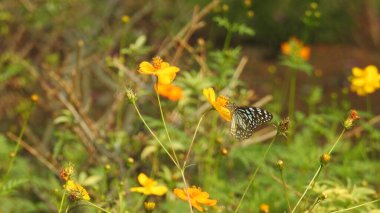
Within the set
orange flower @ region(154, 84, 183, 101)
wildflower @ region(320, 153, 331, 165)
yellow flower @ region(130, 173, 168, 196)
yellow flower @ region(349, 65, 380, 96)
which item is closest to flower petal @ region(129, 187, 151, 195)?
yellow flower @ region(130, 173, 168, 196)

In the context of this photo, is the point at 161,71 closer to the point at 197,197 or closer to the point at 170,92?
the point at 197,197

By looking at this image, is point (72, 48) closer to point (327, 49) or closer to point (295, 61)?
point (295, 61)

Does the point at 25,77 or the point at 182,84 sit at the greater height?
the point at 182,84

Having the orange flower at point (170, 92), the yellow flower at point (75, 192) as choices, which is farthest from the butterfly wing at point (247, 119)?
the orange flower at point (170, 92)

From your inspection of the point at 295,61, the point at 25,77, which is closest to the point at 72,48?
the point at 25,77

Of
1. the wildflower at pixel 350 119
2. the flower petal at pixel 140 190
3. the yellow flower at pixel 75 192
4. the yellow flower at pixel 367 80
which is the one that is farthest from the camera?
the yellow flower at pixel 367 80

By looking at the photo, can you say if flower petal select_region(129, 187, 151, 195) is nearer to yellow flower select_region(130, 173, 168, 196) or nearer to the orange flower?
yellow flower select_region(130, 173, 168, 196)

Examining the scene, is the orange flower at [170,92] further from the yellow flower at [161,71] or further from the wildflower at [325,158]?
the wildflower at [325,158]

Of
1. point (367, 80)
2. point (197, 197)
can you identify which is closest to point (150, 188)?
point (197, 197)
